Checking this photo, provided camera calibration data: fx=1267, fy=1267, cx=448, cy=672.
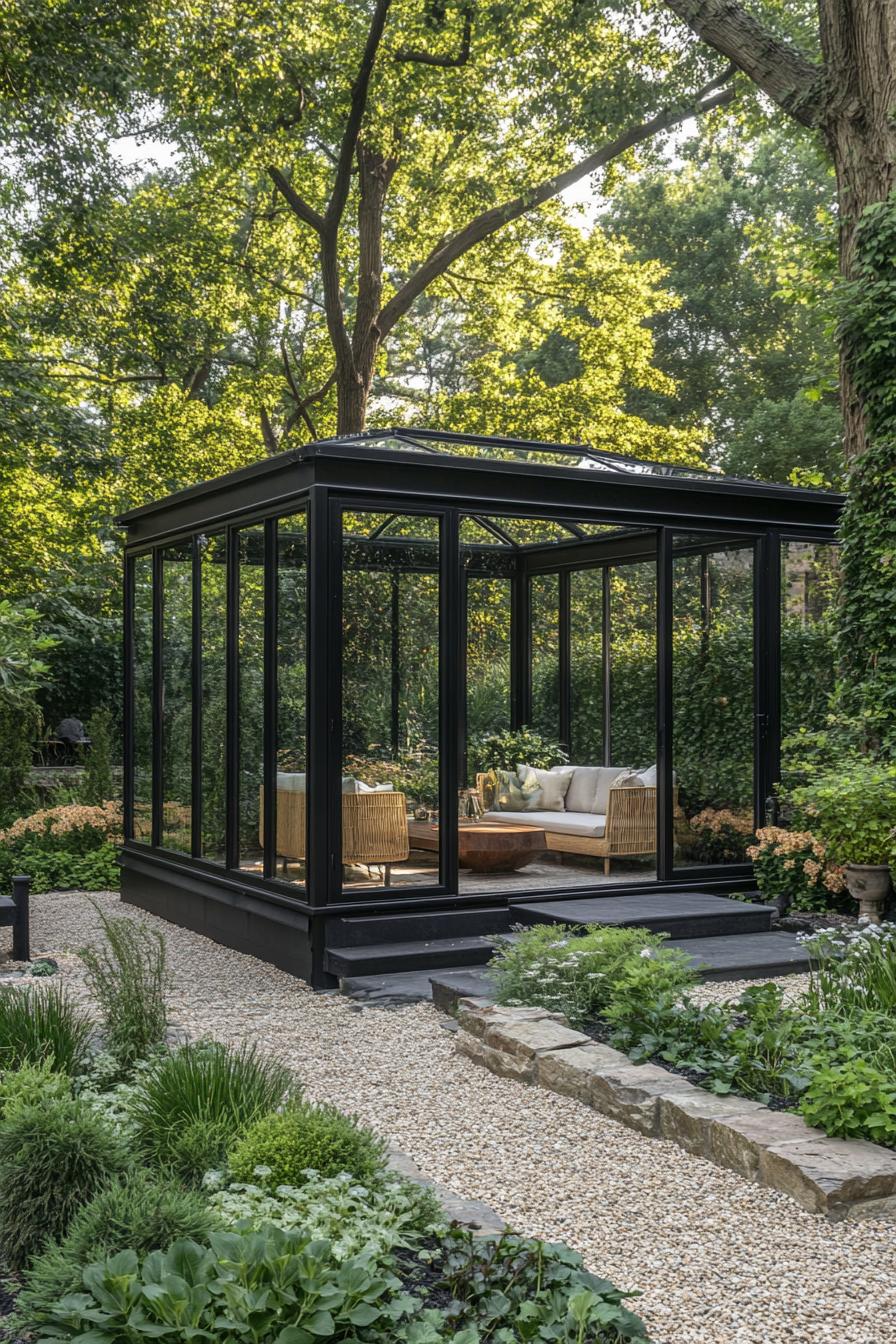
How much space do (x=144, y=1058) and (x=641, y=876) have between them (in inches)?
207

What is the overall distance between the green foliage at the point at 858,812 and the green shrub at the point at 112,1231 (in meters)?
5.55

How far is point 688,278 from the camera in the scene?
1009 inches

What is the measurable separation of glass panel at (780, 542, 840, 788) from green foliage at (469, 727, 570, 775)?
9.99 ft

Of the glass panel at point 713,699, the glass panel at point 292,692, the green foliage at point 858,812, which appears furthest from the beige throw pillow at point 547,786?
the glass panel at point 292,692

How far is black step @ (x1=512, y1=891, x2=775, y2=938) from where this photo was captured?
749 centimetres

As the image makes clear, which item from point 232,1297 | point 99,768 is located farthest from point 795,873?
point 99,768

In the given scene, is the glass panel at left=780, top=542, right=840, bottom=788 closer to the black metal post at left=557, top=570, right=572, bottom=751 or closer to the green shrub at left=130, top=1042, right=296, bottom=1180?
the black metal post at left=557, top=570, right=572, bottom=751

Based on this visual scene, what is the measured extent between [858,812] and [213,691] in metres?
4.31

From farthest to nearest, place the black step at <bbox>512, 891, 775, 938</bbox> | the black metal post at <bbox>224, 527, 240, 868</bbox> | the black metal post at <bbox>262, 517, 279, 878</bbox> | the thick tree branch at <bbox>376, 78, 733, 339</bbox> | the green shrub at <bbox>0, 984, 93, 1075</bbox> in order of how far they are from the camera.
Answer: the thick tree branch at <bbox>376, 78, 733, 339</bbox>
the black metal post at <bbox>224, 527, 240, 868</bbox>
the black metal post at <bbox>262, 517, 279, 878</bbox>
the black step at <bbox>512, 891, 775, 938</bbox>
the green shrub at <bbox>0, 984, 93, 1075</bbox>

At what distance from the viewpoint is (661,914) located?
761 cm

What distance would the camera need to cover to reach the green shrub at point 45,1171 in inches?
116

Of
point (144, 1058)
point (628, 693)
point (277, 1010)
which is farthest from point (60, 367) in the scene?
point (144, 1058)

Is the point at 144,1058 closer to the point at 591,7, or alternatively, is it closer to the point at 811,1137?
the point at 811,1137

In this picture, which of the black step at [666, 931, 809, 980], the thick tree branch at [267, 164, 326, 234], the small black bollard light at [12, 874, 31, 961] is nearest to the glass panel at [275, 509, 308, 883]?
the small black bollard light at [12, 874, 31, 961]
